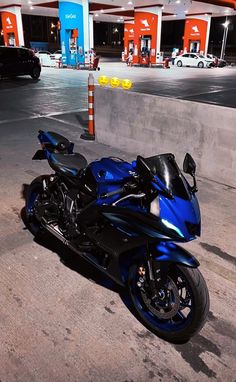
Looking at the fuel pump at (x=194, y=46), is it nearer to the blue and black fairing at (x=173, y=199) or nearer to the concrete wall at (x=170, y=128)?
the concrete wall at (x=170, y=128)

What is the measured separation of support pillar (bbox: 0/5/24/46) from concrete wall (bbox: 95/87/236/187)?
97.0ft

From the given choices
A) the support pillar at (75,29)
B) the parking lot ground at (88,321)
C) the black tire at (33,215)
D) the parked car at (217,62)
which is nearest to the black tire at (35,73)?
the support pillar at (75,29)

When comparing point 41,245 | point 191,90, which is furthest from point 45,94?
point 41,245

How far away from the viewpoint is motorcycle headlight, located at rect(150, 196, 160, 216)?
2.09m

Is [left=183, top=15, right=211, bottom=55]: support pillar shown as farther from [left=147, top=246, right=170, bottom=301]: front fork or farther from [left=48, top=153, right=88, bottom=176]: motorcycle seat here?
[left=147, top=246, right=170, bottom=301]: front fork

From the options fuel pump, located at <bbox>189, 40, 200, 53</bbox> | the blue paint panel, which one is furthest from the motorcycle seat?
fuel pump, located at <bbox>189, 40, 200, 53</bbox>

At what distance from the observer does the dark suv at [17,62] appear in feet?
56.4

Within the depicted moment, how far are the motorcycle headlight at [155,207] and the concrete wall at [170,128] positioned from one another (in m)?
3.12

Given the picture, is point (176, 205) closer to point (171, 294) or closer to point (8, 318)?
point (171, 294)

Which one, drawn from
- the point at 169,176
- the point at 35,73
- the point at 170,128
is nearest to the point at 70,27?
the point at 35,73

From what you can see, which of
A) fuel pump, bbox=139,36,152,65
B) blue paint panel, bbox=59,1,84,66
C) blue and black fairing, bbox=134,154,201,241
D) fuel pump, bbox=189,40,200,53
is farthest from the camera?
fuel pump, bbox=189,40,200,53

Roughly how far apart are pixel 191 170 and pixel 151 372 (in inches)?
55.3

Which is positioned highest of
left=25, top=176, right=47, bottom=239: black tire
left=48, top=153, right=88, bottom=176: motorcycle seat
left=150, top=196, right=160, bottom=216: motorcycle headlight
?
left=150, top=196, right=160, bottom=216: motorcycle headlight

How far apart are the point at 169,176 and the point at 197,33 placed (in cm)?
3820
